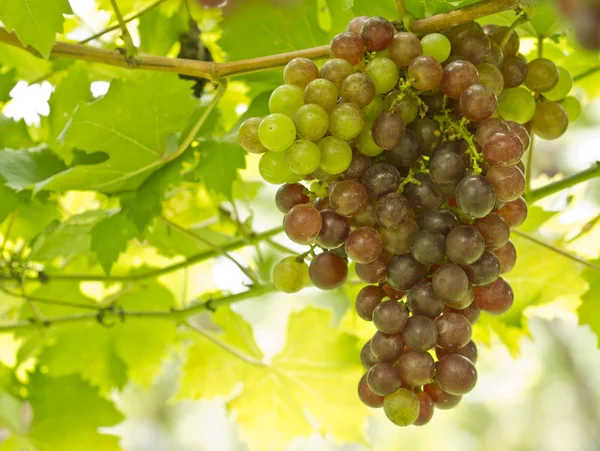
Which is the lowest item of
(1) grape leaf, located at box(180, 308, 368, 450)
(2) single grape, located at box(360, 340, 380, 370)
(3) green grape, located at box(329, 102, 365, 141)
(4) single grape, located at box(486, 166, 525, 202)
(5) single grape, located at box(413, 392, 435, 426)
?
(1) grape leaf, located at box(180, 308, 368, 450)

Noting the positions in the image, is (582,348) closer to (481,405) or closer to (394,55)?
(481,405)

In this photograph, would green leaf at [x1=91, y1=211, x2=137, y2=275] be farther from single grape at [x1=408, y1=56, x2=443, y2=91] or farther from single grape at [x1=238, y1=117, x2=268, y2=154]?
single grape at [x1=408, y1=56, x2=443, y2=91]

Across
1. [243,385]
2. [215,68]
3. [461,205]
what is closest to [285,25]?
[215,68]

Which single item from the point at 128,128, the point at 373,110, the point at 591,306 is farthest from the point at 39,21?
the point at 591,306

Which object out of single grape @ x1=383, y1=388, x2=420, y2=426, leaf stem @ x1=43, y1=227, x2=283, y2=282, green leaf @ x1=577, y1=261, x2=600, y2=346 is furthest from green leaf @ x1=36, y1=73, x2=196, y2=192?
green leaf @ x1=577, y1=261, x2=600, y2=346

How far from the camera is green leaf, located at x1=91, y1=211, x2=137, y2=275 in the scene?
765 mm

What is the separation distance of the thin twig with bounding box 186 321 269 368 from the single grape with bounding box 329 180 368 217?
23.6 inches

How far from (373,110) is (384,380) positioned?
20 centimetres

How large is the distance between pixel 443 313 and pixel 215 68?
1.13ft

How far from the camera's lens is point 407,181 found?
1.56ft

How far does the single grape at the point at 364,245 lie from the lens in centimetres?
47

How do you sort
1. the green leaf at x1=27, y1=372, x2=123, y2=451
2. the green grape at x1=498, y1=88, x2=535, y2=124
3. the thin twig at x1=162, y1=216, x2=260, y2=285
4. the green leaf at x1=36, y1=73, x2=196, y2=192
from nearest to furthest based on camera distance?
the green grape at x1=498, y1=88, x2=535, y2=124 < the green leaf at x1=36, y1=73, x2=196, y2=192 < the thin twig at x1=162, y1=216, x2=260, y2=285 < the green leaf at x1=27, y1=372, x2=123, y2=451

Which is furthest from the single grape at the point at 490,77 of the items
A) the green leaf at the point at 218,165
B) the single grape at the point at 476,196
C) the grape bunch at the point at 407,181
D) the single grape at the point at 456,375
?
the green leaf at the point at 218,165

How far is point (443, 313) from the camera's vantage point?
1.59 ft
